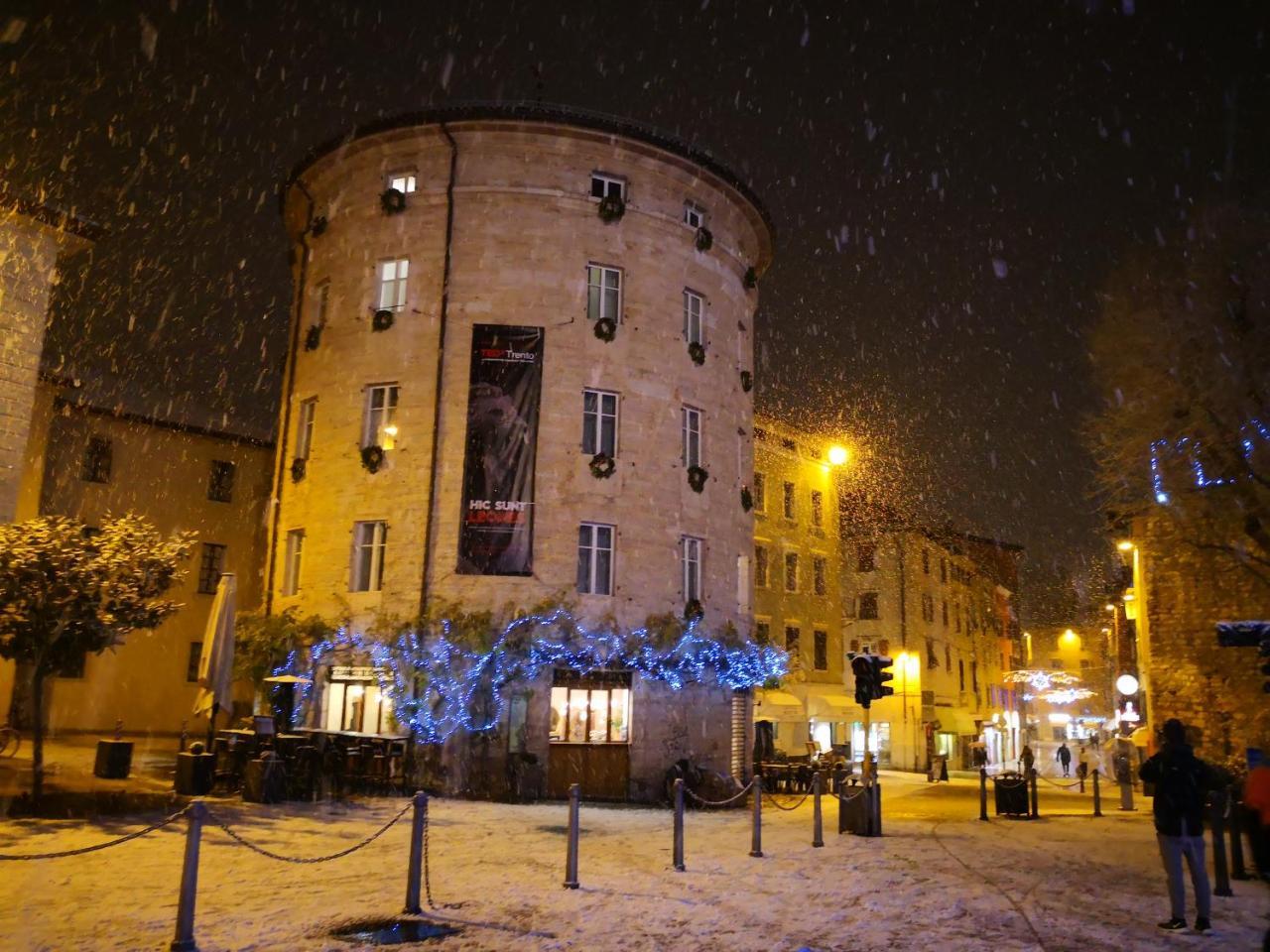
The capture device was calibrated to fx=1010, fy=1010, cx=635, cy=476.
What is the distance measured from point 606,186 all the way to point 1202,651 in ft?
63.7

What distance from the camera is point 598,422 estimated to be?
83.5 ft

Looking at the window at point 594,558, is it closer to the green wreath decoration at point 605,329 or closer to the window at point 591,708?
the window at point 591,708

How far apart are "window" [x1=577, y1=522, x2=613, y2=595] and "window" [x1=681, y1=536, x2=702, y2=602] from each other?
2.19 meters

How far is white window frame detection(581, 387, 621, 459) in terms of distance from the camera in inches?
995

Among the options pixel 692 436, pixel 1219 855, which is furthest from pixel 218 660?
pixel 1219 855

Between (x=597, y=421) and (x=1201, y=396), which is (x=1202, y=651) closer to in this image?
(x=1201, y=396)

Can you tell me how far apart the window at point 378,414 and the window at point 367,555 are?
2.12m

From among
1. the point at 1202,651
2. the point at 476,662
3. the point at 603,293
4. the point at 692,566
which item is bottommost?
the point at 476,662

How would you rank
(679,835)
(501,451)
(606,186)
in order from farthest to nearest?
(606,186) < (501,451) < (679,835)

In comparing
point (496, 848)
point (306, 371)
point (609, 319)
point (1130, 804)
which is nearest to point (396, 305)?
point (306, 371)

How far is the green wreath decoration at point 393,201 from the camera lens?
26203 mm

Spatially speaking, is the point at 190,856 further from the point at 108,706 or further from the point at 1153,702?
the point at 108,706

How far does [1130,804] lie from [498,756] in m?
15.5

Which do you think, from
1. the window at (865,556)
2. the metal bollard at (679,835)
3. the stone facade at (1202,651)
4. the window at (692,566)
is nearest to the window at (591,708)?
the window at (692,566)
